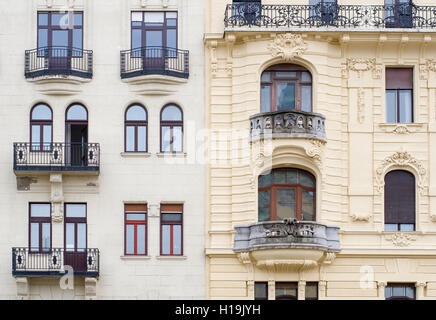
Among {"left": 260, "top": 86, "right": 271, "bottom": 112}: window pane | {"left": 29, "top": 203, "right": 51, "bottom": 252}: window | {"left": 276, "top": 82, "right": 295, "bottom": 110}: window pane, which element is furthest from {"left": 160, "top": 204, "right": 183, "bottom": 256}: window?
{"left": 276, "top": 82, "right": 295, "bottom": 110}: window pane

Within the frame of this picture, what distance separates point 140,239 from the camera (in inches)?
2019

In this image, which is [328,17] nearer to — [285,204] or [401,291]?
[285,204]

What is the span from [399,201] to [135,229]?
31.0 ft

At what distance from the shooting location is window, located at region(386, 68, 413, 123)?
52.2 metres

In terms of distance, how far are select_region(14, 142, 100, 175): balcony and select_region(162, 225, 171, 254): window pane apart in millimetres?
3182

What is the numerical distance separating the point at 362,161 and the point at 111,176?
8953 mm

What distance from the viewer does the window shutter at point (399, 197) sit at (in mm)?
51438

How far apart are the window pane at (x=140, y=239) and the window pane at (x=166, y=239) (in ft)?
2.32

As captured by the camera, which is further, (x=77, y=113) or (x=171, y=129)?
(x=77, y=113)

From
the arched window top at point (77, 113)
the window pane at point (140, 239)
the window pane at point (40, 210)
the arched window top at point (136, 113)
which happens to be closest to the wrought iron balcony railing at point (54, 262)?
the window pane at point (40, 210)

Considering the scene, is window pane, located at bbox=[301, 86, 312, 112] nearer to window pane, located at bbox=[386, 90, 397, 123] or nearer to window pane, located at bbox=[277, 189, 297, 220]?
window pane, located at bbox=[386, 90, 397, 123]

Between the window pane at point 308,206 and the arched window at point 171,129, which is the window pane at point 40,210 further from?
the window pane at point 308,206

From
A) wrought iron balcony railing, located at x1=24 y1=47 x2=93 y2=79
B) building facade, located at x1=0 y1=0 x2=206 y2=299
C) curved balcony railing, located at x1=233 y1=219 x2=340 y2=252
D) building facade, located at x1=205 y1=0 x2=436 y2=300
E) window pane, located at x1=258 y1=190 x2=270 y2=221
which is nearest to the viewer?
curved balcony railing, located at x1=233 y1=219 x2=340 y2=252

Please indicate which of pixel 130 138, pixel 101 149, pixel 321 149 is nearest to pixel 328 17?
pixel 321 149
